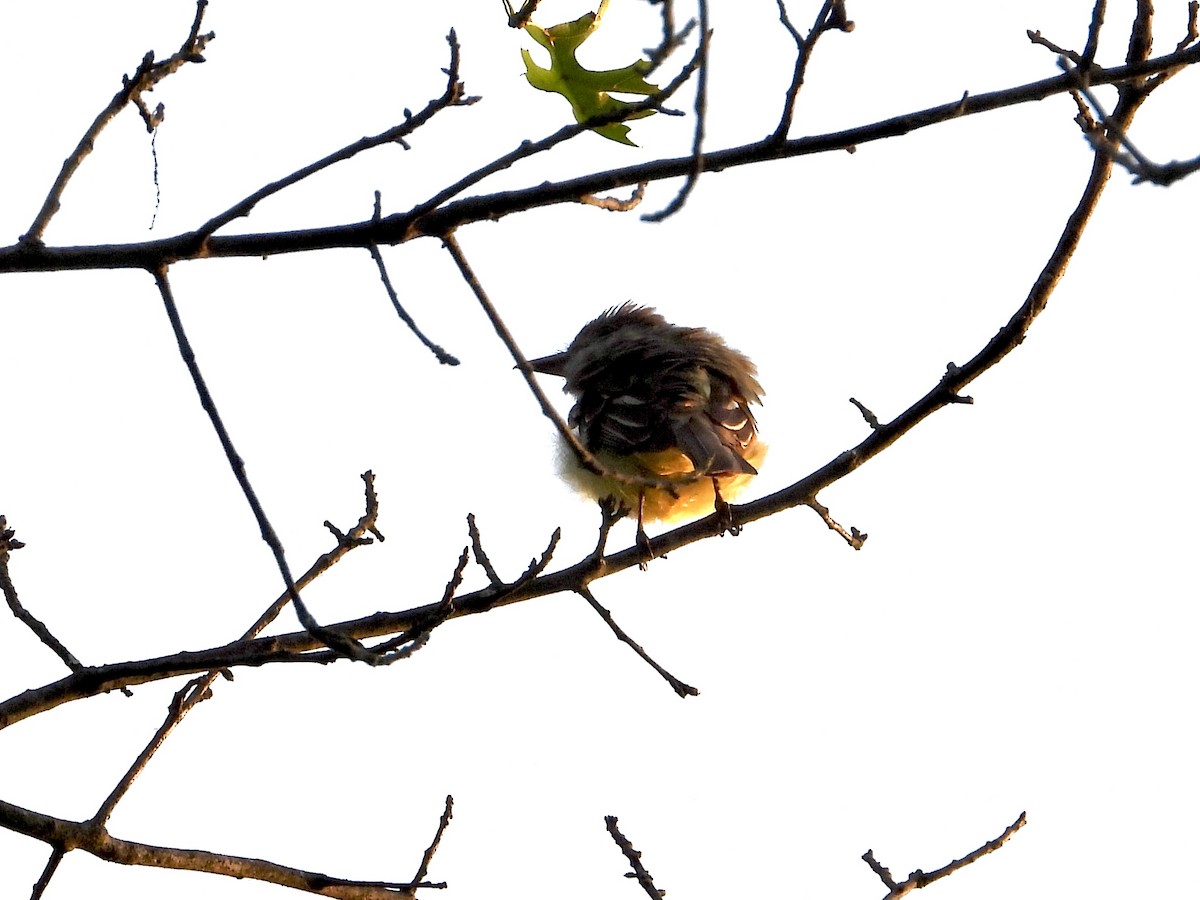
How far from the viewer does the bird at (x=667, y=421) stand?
615 centimetres

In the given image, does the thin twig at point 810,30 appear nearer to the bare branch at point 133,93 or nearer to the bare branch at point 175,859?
the bare branch at point 133,93

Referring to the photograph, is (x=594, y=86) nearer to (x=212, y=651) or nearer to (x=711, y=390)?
(x=212, y=651)

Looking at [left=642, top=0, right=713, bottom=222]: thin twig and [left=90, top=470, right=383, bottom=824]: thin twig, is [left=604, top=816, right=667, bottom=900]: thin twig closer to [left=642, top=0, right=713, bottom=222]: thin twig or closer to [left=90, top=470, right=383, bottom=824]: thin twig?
[left=90, top=470, right=383, bottom=824]: thin twig

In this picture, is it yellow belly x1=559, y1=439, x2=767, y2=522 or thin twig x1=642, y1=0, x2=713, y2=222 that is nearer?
thin twig x1=642, y1=0, x2=713, y2=222

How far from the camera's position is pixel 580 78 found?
3084 mm

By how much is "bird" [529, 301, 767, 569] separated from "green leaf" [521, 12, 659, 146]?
2458 millimetres

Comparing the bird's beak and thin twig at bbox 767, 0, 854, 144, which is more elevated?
the bird's beak

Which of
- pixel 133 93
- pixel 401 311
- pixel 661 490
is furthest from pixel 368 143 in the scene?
pixel 661 490

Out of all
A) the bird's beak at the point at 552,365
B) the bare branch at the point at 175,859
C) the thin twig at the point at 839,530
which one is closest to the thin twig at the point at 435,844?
the bare branch at the point at 175,859

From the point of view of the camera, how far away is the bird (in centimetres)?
615

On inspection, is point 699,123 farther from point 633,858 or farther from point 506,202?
point 633,858

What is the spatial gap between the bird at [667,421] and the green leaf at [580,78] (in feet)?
8.06

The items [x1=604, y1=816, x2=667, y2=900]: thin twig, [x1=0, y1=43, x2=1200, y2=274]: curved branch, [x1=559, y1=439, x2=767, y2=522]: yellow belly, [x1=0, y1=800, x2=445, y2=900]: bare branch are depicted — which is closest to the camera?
[x1=0, y1=43, x2=1200, y2=274]: curved branch

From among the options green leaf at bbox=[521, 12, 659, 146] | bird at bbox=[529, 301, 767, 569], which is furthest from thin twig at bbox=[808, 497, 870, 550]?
green leaf at bbox=[521, 12, 659, 146]
